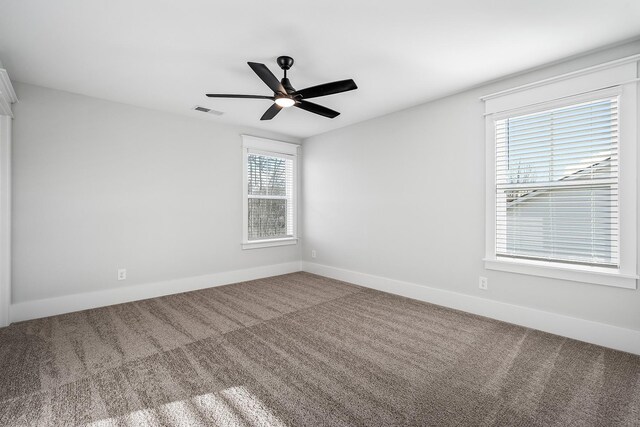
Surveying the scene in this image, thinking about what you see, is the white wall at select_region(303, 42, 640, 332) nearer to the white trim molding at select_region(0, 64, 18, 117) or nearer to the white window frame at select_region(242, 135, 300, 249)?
the white window frame at select_region(242, 135, 300, 249)

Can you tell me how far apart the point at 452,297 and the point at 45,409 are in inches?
142

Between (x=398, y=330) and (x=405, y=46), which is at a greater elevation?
(x=405, y=46)

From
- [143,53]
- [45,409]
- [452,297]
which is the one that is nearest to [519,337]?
[452,297]

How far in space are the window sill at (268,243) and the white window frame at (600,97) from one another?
3.28 metres

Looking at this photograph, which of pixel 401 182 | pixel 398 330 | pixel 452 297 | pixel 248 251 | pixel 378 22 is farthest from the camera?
pixel 248 251

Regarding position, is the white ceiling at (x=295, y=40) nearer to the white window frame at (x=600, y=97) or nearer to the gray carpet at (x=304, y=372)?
the white window frame at (x=600, y=97)

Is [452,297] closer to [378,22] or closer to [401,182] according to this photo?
[401,182]

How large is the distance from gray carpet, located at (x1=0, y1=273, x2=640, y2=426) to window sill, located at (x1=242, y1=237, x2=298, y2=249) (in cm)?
162

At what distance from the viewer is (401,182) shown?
4070mm

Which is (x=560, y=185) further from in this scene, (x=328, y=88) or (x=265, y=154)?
(x=265, y=154)

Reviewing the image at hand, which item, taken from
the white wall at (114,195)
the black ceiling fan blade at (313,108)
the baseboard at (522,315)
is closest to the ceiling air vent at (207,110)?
the white wall at (114,195)

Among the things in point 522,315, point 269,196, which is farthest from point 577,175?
point 269,196

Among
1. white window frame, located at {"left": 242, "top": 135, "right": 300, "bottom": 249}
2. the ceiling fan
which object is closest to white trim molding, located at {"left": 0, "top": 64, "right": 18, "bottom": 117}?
the ceiling fan

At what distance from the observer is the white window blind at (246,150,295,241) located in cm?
500
